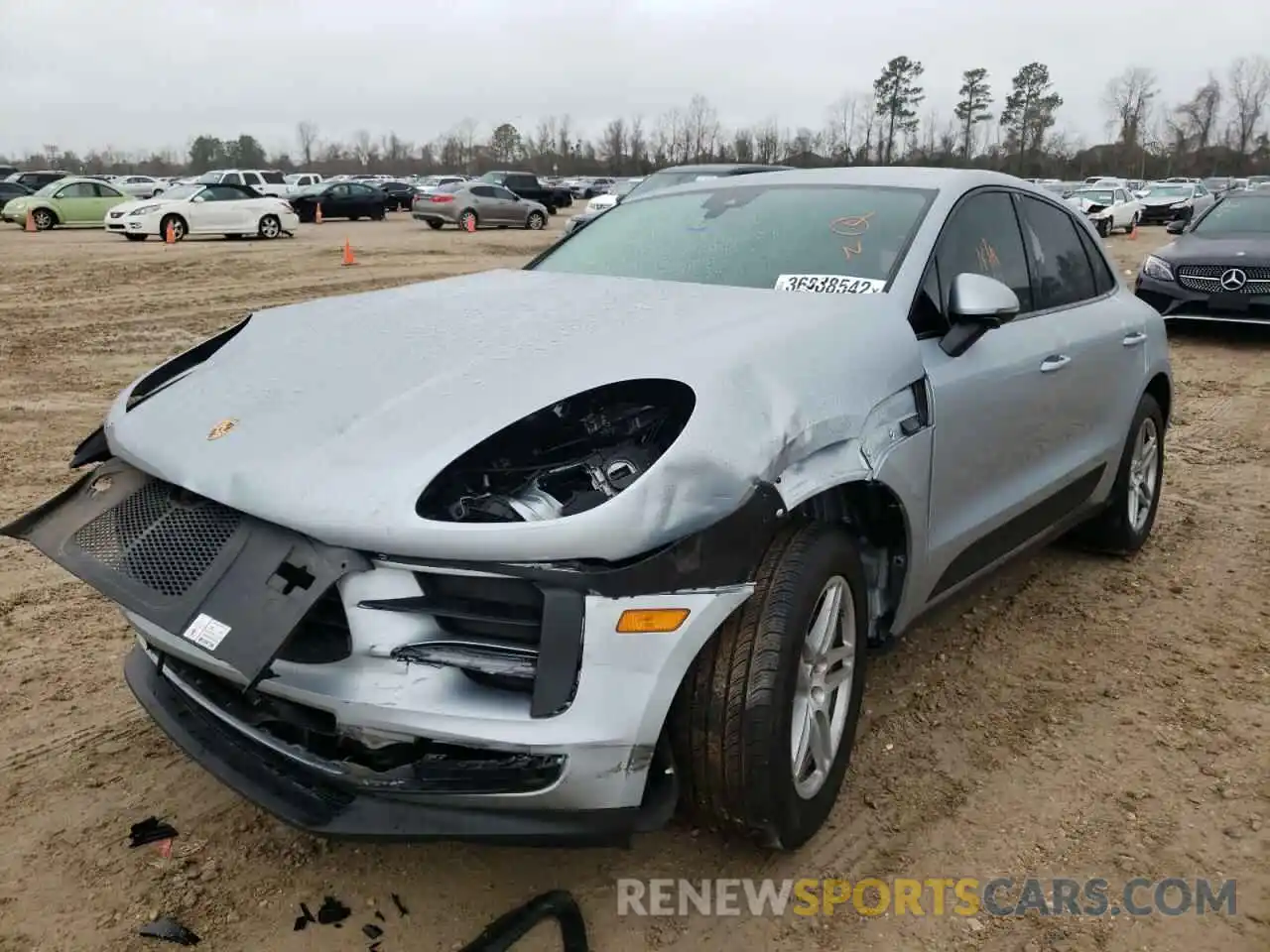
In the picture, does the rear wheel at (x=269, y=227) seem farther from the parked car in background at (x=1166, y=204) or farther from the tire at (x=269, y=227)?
the parked car in background at (x=1166, y=204)

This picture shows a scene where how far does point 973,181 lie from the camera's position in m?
3.72

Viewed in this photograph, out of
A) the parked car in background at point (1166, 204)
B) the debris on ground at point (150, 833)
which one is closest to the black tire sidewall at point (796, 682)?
the debris on ground at point (150, 833)

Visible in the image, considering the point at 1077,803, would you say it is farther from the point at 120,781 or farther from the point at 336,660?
the point at 120,781

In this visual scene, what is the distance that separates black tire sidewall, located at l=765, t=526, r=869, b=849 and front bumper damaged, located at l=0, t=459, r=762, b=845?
0.73ft

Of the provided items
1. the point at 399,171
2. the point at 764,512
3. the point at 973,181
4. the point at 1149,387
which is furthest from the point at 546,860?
the point at 399,171

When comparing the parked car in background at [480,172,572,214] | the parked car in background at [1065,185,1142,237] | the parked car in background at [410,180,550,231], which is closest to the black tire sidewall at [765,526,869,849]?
the parked car in background at [410,180,550,231]

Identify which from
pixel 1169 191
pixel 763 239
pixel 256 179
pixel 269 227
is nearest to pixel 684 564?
pixel 763 239

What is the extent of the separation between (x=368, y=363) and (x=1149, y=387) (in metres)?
3.74

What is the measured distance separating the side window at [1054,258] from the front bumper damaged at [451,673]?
7.68ft

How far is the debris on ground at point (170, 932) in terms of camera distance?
2365 millimetres

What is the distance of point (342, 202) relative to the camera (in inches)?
1383

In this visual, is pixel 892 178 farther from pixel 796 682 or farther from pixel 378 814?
pixel 378 814

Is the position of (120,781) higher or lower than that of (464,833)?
lower

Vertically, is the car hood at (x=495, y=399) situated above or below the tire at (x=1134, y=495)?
above
